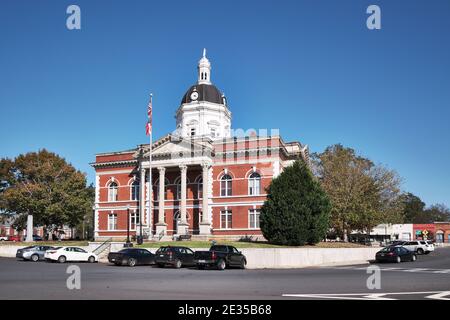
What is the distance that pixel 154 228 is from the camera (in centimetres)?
6006

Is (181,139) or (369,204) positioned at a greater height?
(181,139)

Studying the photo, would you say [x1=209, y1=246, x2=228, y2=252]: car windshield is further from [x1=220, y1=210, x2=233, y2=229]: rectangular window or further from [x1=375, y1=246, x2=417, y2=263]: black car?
[x1=220, y1=210, x2=233, y2=229]: rectangular window

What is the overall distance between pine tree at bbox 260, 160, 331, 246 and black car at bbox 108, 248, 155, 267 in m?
14.0

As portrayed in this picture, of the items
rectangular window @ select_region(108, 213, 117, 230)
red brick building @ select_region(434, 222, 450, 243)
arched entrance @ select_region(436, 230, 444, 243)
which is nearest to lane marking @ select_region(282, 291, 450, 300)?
rectangular window @ select_region(108, 213, 117, 230)

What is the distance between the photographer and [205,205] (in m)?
55.6

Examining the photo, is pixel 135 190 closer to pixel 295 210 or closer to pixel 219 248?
pixel 295 210

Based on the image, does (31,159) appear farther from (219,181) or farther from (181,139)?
(219,181)

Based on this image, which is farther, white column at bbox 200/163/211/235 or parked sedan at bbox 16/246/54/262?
white column at bbox 200/163/211/235

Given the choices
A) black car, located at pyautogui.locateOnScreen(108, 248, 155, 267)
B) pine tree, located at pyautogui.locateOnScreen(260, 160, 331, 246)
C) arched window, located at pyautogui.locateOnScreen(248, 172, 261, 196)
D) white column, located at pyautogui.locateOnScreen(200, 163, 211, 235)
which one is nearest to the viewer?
black car, located at pyautogui.locateOnScreen(108, 248, 155, 267)

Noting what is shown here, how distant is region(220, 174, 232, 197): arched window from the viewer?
5753 cm

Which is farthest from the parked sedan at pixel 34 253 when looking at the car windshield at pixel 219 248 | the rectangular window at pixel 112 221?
the rectangular window at pixel 112 221
